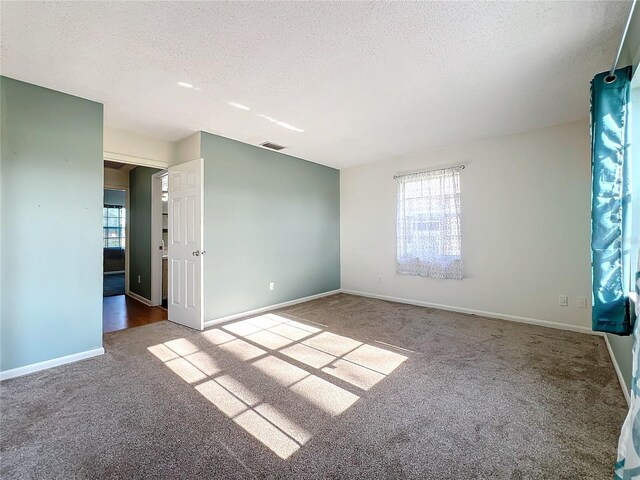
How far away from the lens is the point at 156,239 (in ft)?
15.6

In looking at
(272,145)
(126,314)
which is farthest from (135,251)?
(272,145)

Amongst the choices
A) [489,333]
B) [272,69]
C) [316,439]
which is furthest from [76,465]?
[489,333]

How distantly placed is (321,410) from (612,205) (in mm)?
2299

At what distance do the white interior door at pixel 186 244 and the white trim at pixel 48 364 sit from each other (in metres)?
0.97

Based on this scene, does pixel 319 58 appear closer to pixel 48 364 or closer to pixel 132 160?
pixel 132 160

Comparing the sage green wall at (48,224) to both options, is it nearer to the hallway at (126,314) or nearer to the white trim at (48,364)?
the white trim at (48,364)

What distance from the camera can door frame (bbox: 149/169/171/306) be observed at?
4.70 metres

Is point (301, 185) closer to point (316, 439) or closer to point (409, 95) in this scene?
point (409, 95)

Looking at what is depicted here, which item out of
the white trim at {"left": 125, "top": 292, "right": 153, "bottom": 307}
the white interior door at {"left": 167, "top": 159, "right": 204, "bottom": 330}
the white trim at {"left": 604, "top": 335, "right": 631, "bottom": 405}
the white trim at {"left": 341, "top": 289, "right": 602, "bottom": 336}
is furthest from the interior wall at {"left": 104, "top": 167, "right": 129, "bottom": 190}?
the white trim at {"left": 604, "top": 335, "right": 631, "bottom": 405}

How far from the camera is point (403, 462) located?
1433mm

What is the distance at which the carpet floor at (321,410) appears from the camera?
1.42 metres

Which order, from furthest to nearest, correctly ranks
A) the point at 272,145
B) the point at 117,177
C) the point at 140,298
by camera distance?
1. the point at 117,177
2. the point at 140,298
3. the point at 272,145

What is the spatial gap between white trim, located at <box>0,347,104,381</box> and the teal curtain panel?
4048 millimetres

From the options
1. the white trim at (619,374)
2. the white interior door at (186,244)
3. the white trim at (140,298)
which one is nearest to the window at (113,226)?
the white trim at (140,298)
